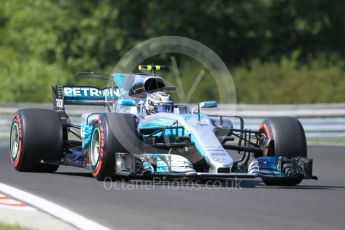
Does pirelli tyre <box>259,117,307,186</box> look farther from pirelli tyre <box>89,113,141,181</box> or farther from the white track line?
the white track line

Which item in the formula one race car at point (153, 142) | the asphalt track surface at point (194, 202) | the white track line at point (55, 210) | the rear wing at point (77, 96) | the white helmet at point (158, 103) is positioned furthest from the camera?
the rear wing at point (77, 96)

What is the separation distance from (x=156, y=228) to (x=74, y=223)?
0.78m

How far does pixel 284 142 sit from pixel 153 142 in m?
1.81

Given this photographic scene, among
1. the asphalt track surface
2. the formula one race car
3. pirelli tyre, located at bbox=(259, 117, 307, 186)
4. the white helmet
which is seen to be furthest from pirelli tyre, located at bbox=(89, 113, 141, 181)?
pirelli tyre, located at bbox=(259, 117, 307, 186)

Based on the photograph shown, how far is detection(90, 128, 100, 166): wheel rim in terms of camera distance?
13.3m

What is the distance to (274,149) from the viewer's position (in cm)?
1326

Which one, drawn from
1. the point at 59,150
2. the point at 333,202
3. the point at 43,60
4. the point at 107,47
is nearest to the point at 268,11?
the point at 107,47

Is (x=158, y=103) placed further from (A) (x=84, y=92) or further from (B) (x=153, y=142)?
(A) (x=84, y=92)

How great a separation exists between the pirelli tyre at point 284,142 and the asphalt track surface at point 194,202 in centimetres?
25

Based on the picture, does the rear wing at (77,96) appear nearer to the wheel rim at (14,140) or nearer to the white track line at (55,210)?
the wheel rim at (14,140)

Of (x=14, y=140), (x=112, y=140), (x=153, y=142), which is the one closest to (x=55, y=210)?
(x=112, y=140)

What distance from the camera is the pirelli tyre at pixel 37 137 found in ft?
47.0

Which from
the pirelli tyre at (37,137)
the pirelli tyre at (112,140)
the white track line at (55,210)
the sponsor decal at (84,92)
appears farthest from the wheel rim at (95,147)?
the sponsor decal at (84,92)

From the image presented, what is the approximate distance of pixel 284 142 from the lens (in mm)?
13242
